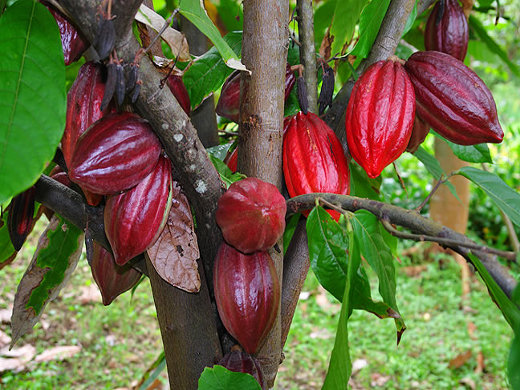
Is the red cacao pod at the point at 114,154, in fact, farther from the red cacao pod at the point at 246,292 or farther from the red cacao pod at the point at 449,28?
the red cacao pod at the point at 449,28

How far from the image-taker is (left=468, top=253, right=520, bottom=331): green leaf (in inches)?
14.8

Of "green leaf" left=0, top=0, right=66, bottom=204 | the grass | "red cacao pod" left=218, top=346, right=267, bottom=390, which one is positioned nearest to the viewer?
"green leaf" left=0, top=0, right=66, bottom=204

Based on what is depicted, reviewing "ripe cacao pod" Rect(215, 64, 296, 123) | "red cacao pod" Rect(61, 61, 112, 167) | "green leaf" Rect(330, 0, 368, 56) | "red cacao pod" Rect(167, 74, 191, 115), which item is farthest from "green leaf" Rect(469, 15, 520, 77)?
"red cacao pod" Rect(61, 61, 112, 167)

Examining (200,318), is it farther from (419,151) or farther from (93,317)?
(93,317)

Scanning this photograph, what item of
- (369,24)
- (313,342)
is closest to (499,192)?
(369,24)

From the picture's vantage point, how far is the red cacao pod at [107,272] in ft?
2.10

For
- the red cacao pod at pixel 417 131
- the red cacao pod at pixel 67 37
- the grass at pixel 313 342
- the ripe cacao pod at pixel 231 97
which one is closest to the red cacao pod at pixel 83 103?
the red cacao pod at pixel 67 37

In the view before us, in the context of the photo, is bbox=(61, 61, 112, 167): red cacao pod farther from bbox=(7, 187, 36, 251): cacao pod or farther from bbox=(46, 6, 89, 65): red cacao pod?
bbox=(7, 187, 36, 251): cacao pod

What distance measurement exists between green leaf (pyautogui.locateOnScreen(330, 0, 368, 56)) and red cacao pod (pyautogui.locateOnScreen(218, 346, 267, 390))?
1.35ft

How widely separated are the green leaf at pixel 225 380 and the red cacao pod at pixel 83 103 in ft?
0.77

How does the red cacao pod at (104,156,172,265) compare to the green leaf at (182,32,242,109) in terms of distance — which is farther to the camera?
the green leaf at (182,32,242,109)

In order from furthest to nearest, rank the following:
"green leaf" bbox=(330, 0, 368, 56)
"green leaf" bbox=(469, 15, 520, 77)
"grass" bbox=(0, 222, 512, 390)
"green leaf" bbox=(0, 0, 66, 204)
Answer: "grass" bbox=(0, 222, 512, 390) < "green leaf" bbox=(469, 15, 520, 77) < "green leaf" bbox=(330, 0, 368, 56) < "green leaf" bbox=(0, 0, 66, 204)

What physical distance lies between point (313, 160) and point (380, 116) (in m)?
0.09

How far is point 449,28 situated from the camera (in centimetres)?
77
